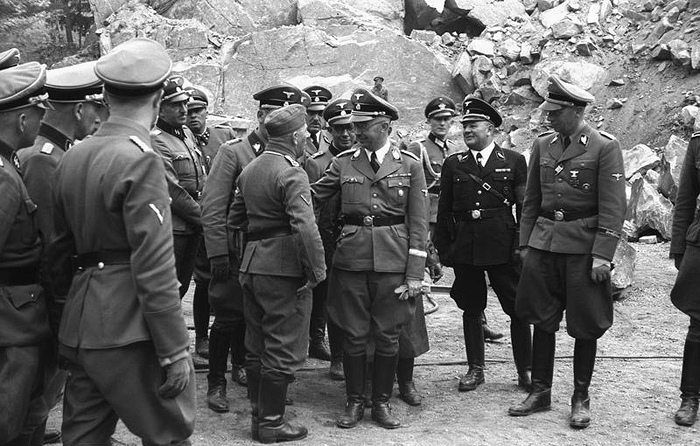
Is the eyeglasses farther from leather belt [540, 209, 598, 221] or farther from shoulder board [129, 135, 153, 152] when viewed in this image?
shoulder board [129, 135, 153, 152]

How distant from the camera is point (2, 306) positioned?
3523 mm

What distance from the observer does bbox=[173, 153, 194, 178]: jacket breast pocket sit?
6246mm

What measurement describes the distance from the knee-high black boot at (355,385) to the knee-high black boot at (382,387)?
0.28 feet

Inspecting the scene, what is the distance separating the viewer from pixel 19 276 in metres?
3.63

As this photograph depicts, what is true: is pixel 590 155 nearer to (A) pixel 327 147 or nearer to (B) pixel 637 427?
(B) pixel 637 427

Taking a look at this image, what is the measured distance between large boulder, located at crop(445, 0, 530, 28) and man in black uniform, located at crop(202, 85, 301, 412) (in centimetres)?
1500

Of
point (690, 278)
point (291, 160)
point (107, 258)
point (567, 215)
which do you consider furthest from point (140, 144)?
point (690, 278)

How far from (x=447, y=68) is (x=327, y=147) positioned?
12.5 metres

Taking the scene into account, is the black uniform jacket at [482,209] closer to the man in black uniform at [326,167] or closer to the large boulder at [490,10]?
the man in black uniform at [326,167]

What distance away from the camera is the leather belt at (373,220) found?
5.47 meters

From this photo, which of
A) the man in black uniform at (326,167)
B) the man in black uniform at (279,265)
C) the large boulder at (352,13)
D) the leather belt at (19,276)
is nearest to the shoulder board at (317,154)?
the man in black uniform at (326,167)

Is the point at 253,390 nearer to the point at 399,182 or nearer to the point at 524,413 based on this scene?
the point at 399,182

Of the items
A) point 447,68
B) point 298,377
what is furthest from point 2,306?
point 447,68

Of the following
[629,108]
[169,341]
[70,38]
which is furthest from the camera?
[70,38]
